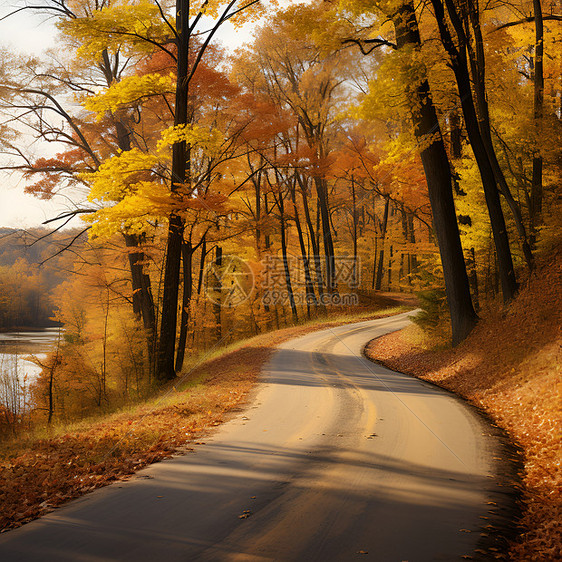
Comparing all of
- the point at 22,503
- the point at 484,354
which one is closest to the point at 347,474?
the point at 22,503

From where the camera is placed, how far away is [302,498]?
4.44m

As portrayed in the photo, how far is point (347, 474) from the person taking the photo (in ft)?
16.6

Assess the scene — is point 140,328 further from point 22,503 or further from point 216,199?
point 22,503

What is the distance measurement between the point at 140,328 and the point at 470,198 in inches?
589

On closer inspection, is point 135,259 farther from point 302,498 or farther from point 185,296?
point 302,498

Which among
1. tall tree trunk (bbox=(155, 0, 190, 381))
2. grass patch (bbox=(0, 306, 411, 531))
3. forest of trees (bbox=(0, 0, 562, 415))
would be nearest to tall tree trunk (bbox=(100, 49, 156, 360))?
forest of trees (bbox=(0, 0, 562, 415))

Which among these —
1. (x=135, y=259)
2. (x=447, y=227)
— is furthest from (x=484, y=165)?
(x=135, y=259)

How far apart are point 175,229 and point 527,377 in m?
9.93

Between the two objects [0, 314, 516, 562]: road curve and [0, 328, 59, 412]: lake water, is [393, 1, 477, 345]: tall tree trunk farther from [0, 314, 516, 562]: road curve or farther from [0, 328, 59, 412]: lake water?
[0, 328, 59, 412]: lake water

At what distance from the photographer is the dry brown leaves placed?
4.20 m

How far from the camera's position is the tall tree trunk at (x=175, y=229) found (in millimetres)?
12469

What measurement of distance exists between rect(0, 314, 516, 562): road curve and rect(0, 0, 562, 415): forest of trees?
7187 millimetres

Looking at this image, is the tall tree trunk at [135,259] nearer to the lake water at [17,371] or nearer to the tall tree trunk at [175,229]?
the tall tree trunk at [175,229]

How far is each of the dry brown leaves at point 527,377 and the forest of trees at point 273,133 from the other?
3.46 feet
